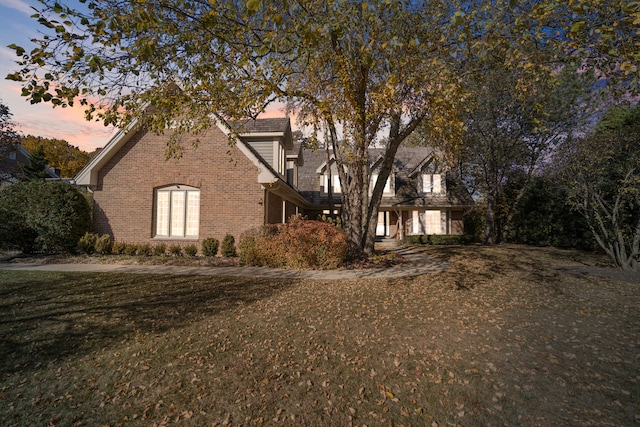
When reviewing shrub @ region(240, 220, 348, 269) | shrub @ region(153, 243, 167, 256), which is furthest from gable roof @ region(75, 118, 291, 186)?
shrub @ region(153, 243, 167, 256)

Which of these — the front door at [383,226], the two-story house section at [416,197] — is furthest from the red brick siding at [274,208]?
the front door at [383,226]

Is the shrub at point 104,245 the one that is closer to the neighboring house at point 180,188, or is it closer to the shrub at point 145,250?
the neighboring house at point 180,188

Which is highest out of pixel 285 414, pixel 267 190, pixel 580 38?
pixel 580 38

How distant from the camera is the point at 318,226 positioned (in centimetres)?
1196

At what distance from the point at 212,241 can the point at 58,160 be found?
4988 centimetres

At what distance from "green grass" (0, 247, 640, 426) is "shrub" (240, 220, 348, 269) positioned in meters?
3.62

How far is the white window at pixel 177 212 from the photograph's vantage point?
1387 centimetres

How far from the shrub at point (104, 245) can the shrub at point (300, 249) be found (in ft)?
19.2

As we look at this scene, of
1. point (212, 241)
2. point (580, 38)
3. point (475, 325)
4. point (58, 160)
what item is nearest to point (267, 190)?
point (212, 241)

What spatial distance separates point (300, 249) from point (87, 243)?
864 centimetres

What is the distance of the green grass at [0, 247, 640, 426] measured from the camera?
10.8 ft

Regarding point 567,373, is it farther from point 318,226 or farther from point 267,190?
point 267,190

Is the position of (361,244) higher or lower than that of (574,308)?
higher

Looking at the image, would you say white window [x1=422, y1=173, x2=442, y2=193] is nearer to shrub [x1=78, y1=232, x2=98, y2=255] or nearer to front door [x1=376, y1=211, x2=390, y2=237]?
front door [x1=376, y1=211, x2=390, y2=237]
